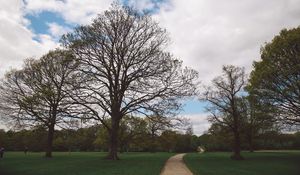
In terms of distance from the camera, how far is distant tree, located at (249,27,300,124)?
103ft

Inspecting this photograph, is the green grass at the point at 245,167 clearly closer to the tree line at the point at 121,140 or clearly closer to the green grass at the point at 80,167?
the green grass at the point at 80,167

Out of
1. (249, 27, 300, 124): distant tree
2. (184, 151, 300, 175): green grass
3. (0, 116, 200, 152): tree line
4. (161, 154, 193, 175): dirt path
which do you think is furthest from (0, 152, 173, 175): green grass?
(0, 116, 200, 152): tree line

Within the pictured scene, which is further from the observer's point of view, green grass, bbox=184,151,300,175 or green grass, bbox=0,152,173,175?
green grass, bbox=184,151,300,175

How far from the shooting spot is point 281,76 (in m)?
32.5

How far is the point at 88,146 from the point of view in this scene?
336 feet

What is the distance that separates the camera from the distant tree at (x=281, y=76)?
31.5 m

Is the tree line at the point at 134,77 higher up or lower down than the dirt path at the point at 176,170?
higher up

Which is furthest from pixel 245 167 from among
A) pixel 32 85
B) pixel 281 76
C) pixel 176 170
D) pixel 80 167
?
pixel 32 85

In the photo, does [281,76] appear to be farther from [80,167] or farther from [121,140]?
[121,140]

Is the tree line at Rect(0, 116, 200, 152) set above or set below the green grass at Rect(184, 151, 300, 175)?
above

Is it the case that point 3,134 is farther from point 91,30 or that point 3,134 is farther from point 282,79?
point 282,79

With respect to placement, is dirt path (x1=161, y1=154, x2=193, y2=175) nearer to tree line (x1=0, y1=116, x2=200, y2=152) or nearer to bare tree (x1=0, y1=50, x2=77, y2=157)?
bare tree (x1=0, y1=50, x2=77, y2=157)

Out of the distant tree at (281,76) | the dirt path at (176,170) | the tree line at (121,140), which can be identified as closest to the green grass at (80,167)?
the dirt path at (176,170)

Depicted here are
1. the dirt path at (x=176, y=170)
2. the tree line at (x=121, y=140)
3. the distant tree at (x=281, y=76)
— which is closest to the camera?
the dirt path at (x=176, y=170)
